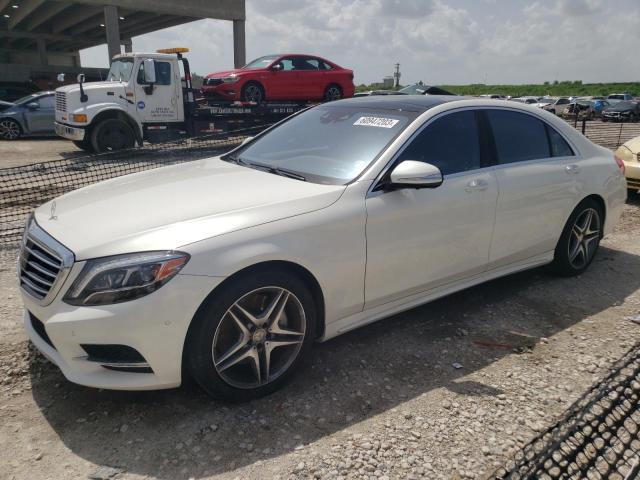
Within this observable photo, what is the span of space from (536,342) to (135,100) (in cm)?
1144

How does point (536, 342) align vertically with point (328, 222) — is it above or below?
below

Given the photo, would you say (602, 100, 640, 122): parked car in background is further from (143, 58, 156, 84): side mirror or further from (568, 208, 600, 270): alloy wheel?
(568, 208, 600, 270): alloy wheel

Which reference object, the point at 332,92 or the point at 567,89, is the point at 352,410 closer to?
the point at 332,92

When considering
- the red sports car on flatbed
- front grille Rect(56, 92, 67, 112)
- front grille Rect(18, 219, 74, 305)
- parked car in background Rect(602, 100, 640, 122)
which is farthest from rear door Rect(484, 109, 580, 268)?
parked car in background Rect(602, 100, 640, 122)

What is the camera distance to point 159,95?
12797mm

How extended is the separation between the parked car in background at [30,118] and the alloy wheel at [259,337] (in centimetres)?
1595

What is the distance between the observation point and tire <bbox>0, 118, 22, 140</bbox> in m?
15.7

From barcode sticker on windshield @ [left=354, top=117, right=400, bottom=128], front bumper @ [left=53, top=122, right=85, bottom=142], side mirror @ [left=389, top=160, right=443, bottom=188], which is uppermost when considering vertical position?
barcode sticker on windshield @ [left=354, top=117, right=400, bottom=128]

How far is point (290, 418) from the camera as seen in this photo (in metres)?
2.69

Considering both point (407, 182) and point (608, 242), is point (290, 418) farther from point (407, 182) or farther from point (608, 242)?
point (608, 242)

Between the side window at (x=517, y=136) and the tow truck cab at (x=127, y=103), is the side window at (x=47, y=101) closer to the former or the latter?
the tow truck cab at (x=127, y=103)

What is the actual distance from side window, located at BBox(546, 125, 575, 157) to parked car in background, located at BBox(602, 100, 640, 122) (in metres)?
31.2

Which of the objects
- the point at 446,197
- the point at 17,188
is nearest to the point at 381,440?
the point at 446,197

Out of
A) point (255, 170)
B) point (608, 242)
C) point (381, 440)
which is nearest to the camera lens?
point (381, 440)
